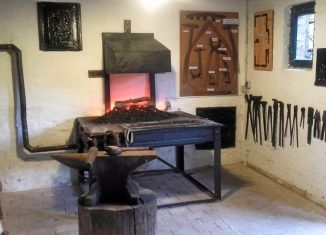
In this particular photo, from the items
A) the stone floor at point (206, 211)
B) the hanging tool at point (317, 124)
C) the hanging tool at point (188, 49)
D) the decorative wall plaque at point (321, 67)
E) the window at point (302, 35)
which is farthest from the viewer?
the hanging tool at point (188, 49)

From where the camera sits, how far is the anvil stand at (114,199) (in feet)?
6.55

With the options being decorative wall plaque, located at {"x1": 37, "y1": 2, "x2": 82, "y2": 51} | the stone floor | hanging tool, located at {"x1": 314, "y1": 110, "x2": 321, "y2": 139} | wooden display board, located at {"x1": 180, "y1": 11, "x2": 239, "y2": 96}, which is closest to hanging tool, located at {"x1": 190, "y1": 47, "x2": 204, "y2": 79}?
wooden display board, located at {"x1": 180, "y1": 11, "x2": 239, "y2": 96}

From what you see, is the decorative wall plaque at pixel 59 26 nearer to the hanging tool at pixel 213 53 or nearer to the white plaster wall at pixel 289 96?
the hanging tool at pixel 213 53

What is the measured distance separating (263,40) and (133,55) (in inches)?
61.2

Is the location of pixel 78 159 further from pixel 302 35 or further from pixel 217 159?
pixel 302 35

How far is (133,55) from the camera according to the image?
3777 millimetres

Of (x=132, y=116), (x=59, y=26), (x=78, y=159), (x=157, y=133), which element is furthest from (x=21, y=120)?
(x=78, y=159)

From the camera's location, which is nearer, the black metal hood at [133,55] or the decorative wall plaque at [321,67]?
the decorative wall plaque at [321,67]

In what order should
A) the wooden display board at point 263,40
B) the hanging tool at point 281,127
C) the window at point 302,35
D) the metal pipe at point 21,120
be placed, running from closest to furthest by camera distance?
the window at point 302,35 < the metal pipe at point 21,120 < the hanging tool at point 281,127 < the wooden display board at point 263,40

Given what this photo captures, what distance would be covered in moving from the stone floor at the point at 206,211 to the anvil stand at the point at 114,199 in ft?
3.35

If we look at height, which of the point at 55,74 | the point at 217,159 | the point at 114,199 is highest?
the point at 55,74

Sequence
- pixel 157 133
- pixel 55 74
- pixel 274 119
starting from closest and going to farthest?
pixel 157 133 < pixel 55 74 < pixel 274 119

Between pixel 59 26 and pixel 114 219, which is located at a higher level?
pixel 59 26

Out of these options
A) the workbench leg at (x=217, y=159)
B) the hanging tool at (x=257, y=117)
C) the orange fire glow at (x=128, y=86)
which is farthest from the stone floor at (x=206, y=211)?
the orange fire glow at (x=128, y=86)
